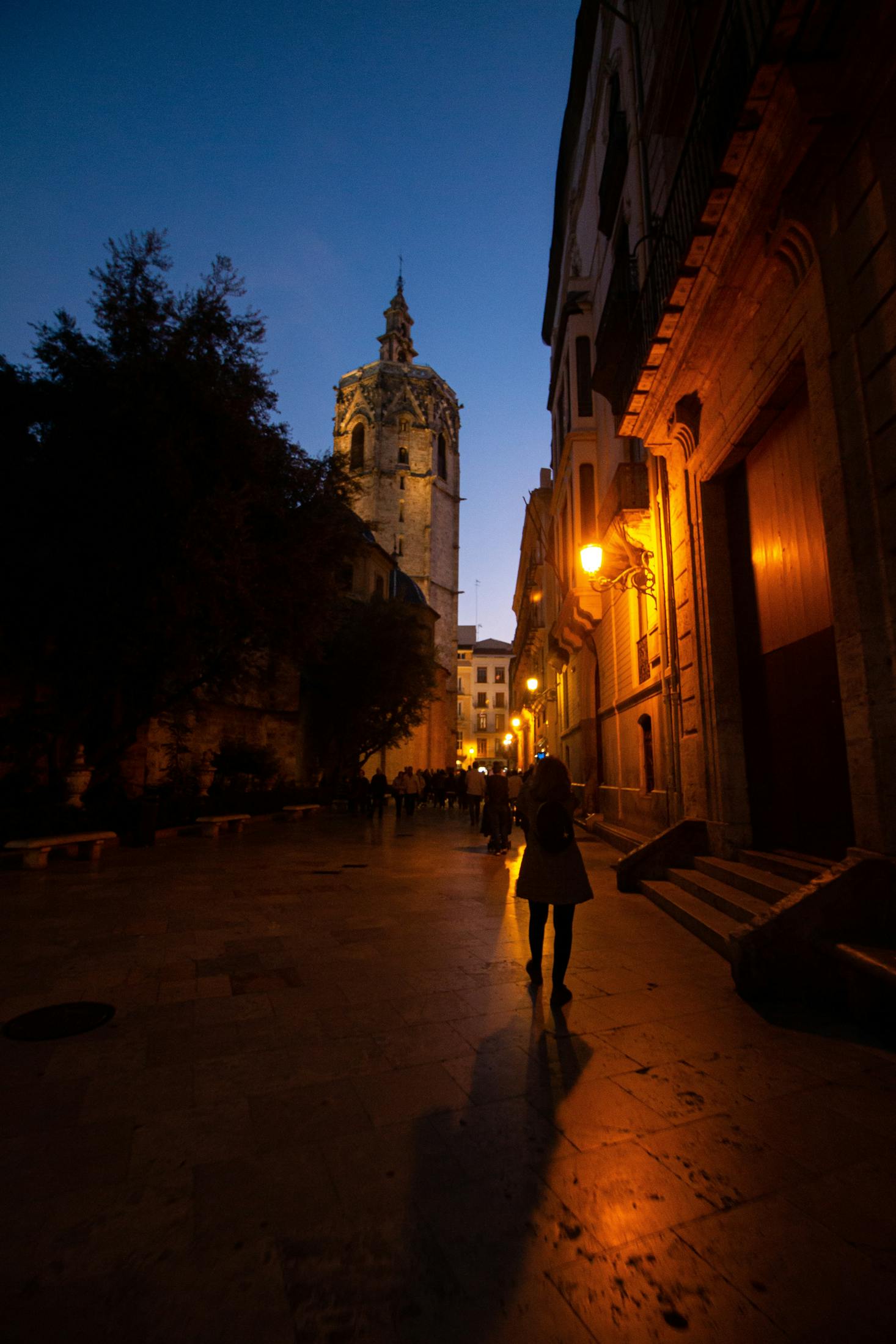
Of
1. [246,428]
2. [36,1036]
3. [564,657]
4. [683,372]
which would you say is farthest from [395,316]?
[36,1036]

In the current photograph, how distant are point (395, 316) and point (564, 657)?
6233 cm

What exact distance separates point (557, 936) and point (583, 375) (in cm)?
1476

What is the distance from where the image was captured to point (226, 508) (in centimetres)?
1080

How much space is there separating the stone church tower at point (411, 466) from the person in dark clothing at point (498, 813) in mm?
42503

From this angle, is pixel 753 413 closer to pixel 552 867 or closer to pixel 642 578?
pixel 642 578

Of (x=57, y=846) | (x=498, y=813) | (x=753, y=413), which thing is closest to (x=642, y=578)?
(x=753, y=413)

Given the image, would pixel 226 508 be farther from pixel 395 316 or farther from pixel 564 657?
pixel 395 316

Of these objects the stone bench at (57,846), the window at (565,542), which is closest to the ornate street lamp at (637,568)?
the window at (565,542)

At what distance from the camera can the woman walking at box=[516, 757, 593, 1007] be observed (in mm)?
4191

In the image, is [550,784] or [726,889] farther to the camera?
[726,889]

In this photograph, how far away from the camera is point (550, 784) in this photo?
4.49 metres

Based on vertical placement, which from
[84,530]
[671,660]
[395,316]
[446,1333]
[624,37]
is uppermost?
[395,316]

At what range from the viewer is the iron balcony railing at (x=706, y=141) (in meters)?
5.36

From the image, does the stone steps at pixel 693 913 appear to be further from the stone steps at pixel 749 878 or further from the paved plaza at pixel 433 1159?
the paved plaza at pixel 433 1159
